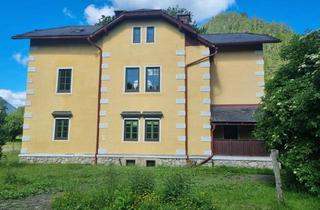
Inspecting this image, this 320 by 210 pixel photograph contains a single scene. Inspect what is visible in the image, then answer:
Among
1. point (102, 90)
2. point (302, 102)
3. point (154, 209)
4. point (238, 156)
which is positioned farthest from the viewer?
point (102, 90)

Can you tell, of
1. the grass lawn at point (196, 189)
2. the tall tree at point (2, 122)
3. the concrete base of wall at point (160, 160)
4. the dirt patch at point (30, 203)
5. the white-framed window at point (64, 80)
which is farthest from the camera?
the white-framed window at point (64, 80)

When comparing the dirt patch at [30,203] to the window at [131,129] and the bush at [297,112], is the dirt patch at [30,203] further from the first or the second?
the window at [131,129]

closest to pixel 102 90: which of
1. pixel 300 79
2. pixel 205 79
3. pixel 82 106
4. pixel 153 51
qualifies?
pixel 82 106

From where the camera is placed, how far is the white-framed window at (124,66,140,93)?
20.0 meters

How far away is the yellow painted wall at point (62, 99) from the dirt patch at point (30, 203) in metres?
9.87

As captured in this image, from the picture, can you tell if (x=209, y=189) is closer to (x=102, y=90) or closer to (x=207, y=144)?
(x=207, y=144)

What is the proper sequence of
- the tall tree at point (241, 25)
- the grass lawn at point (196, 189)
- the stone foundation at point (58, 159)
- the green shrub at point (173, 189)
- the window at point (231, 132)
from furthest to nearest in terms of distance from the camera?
the tall tree at point (241, 25), the window at point (231, 132), the stone foundation at point (58, 159), the grass lawn at point (196, 189), the green shrub at point (173, 189)

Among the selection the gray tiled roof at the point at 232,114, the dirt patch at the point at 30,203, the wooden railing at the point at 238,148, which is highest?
the gray tiled roof at the point at 232,114

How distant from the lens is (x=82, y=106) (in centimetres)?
2039

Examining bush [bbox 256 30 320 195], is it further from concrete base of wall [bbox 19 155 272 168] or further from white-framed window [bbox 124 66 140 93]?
white-framed window [bbox 124 66 140 93]

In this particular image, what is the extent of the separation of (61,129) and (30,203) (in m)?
11.4

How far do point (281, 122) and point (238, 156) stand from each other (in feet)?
27.4

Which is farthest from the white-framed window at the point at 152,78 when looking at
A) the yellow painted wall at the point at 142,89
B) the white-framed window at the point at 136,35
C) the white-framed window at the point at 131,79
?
the white-framed window at the point at 136,35

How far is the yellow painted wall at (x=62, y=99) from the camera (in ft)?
65.9
